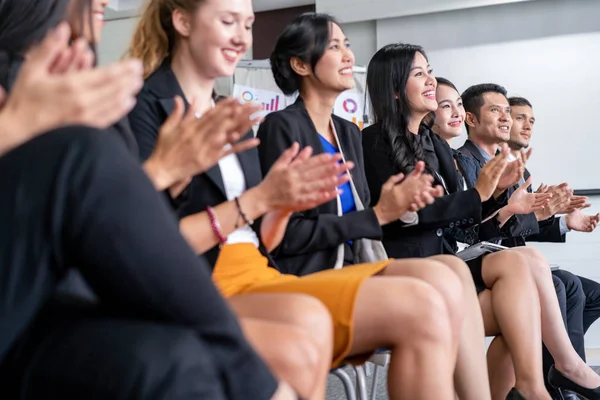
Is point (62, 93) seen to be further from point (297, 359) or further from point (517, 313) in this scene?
point (517, 313)

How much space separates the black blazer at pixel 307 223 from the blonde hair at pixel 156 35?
0.33 meters

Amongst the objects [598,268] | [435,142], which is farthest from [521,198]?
[598,268]

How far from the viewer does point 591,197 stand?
17.3 feet

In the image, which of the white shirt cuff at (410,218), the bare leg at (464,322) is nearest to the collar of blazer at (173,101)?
the bare leg at (464,322)

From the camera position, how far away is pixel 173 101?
1.41 meters

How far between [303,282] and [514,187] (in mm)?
1843

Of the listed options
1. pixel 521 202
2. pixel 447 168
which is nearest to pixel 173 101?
pixel 447 168

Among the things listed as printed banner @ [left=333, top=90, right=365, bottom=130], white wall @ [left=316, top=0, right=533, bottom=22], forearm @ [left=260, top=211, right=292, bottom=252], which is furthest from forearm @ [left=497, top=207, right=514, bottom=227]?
white wall @ [left=316, top=0, right=533, bottom=22]

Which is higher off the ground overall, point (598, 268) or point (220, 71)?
point (220, 71)

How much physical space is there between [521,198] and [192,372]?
1.91m

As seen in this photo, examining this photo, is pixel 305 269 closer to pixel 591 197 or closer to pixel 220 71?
pixel 220 71

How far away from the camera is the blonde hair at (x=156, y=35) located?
5.08ft

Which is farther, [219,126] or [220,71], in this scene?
[220,71]

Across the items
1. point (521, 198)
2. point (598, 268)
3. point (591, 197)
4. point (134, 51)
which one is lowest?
point (598, 268)
